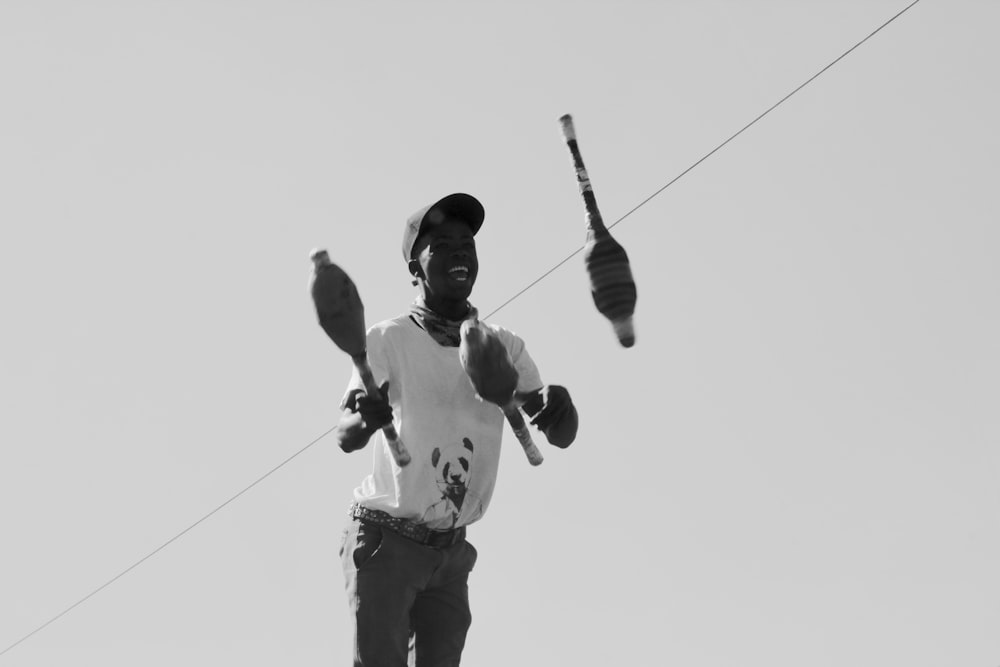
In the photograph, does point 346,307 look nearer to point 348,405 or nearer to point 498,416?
point 348,405

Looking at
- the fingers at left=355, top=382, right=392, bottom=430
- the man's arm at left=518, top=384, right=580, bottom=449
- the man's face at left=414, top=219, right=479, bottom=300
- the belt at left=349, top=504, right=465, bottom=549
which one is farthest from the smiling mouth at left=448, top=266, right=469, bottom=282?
the belt at left=349, top=504, right=465, bottom=549

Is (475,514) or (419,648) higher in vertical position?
(475,514)

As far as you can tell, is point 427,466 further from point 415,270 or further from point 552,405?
point 415,270

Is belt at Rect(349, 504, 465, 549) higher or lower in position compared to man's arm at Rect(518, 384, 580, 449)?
lower

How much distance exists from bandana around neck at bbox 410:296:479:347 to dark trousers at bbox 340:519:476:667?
518 mm

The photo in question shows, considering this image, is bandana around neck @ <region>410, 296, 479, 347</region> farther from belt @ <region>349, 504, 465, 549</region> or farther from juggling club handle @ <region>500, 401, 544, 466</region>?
belt @ <region>349, 504, 465, 549</region>

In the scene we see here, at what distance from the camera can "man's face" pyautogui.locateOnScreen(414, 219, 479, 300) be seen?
156 inches

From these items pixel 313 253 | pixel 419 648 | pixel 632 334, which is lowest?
pixel 419 648

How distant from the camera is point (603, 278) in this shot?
3.58m

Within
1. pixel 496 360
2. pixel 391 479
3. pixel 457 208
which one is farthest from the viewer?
pixel 457 208

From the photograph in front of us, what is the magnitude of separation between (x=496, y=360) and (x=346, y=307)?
0.37 metres

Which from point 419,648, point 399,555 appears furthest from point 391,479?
point 419,648

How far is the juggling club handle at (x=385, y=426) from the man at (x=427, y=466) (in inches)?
1.3

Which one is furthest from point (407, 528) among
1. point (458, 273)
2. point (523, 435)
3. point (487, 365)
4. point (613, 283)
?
point (613, 283)
